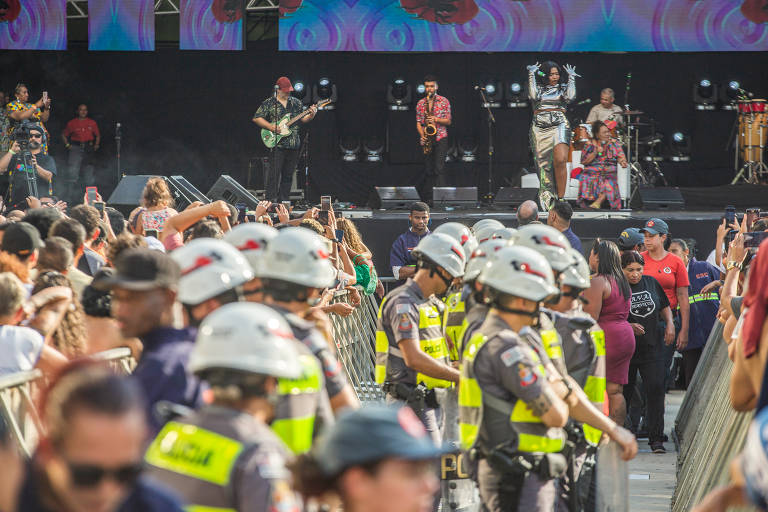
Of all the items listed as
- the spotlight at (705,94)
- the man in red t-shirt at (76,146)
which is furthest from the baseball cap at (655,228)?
the man in red t-shirt at (76,146)

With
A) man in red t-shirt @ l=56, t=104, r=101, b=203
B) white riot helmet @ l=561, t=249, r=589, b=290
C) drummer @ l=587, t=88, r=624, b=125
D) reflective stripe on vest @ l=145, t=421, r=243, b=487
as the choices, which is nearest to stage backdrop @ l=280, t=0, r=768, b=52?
drummer @ l=587, t=88, r=624, b=125

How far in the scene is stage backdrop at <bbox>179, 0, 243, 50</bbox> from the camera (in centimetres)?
1944

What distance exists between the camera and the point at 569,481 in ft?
18.2

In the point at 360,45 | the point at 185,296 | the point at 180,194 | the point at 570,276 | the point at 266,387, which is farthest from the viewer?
the point at 360,45

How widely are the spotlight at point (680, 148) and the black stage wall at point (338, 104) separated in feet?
1.15

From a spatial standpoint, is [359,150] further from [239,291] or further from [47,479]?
[47,479]

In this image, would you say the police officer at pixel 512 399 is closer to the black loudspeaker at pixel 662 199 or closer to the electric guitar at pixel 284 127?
the electric guitar at pixel 284 127

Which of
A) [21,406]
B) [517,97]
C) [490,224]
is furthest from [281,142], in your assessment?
[21,406]

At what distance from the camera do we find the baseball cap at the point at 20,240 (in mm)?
5656

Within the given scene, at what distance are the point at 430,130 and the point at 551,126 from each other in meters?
3.15

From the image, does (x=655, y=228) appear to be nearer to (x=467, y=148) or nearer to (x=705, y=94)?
(x=467, y=148)

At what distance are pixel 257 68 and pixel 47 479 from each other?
19.7m

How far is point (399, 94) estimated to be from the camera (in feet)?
69.6

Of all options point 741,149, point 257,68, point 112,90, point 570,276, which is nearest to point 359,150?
point 257,68
